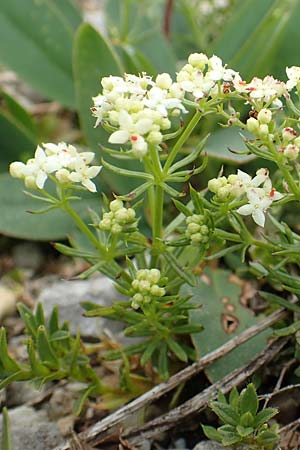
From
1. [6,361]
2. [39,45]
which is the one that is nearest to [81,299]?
[6,361]

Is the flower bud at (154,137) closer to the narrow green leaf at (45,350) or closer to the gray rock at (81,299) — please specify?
the narrow green leaf at (45,350)

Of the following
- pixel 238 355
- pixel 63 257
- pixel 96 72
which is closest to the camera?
pixel 238 355

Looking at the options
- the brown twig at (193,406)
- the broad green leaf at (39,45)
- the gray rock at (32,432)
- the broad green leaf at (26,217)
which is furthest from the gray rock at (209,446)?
the broad green leaf at (39,45)

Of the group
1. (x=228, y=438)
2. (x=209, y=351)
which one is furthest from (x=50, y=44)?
(x=228, y=438)

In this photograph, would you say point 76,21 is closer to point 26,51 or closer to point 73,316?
point 26,51

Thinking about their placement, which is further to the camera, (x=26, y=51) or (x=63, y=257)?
(x=26, y=51)

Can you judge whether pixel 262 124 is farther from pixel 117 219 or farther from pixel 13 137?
pixel 13 137
